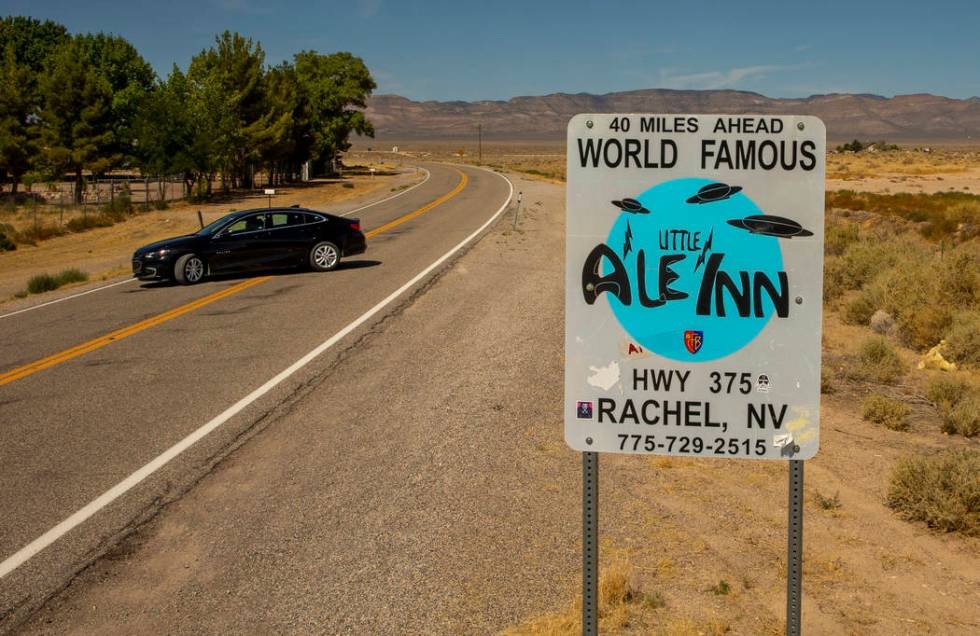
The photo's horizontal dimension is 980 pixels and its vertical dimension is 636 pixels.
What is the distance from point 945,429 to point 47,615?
829 cm

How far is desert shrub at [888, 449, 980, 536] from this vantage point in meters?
6.43

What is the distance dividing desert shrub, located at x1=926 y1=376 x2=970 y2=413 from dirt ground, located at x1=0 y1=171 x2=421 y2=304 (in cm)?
1930

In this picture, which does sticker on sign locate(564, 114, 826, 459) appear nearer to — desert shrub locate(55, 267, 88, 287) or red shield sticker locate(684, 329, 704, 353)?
red shield sticker locate(684, 329, 704, 353)

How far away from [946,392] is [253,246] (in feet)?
47.8

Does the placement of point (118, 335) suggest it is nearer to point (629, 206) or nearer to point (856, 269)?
point (629, 206)

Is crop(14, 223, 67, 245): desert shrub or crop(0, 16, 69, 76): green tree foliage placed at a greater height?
crop(0, 16, 69, 76): green tree foliage

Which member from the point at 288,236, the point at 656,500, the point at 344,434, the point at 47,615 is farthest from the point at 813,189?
the point at 288,236

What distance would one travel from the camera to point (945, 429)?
9.16m

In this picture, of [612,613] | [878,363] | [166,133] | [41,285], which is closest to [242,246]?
[41,285]

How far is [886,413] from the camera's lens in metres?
9.38

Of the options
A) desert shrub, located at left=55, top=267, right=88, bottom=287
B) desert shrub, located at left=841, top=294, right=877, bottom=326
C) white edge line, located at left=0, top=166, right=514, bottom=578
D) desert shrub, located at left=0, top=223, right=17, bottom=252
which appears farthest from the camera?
desert shrub, located at left=0, top=223, right=17, bottom=252

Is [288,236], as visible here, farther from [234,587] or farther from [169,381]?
[234,587]

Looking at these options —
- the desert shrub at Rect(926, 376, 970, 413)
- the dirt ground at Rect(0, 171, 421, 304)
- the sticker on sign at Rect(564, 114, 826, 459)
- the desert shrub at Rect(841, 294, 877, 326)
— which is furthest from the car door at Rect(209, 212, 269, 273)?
the sticker on sign at Rect(564, 114, 826, 459)

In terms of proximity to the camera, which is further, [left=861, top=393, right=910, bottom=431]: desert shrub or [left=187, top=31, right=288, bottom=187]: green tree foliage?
[left=187, top=31, right=288, bottom=187]: green tree foliage
